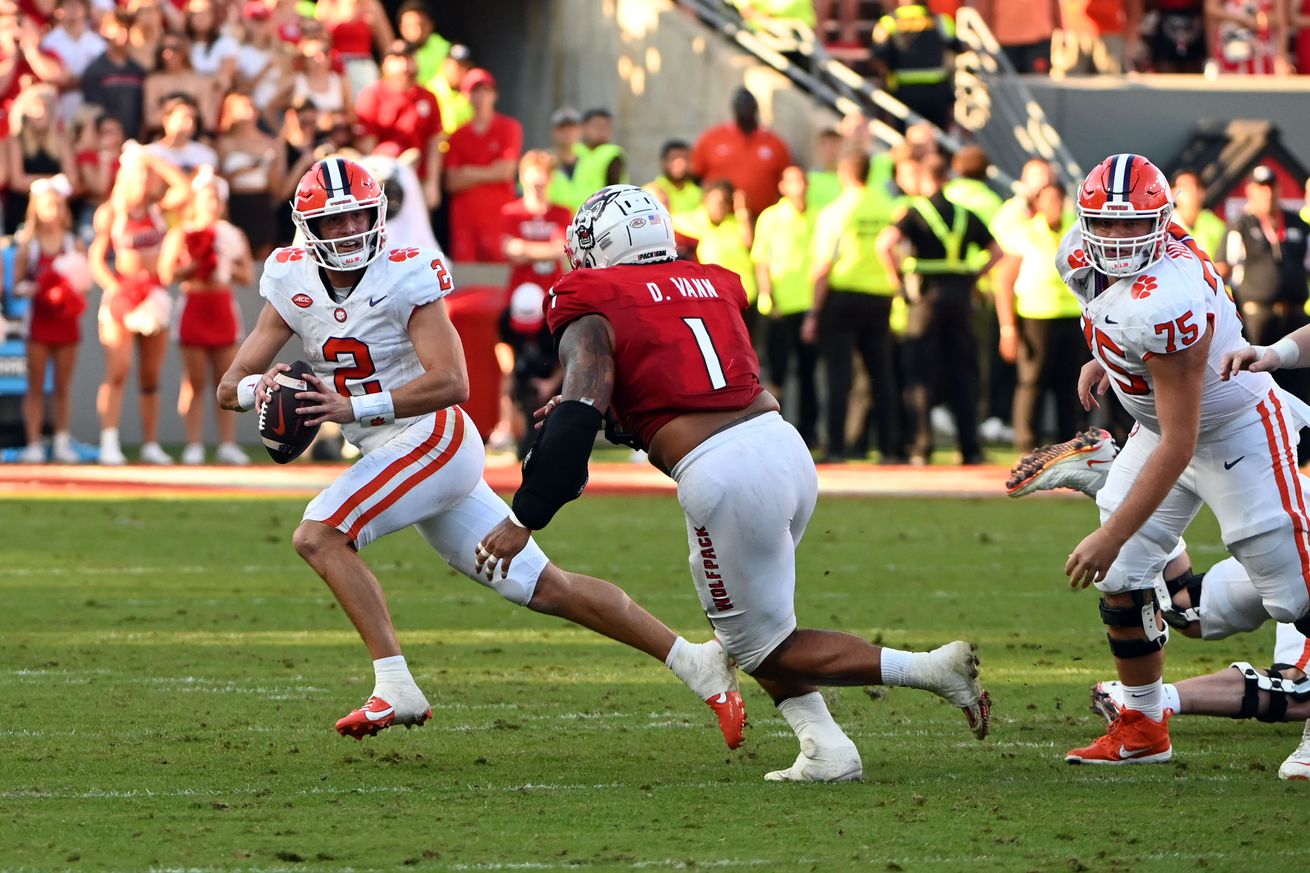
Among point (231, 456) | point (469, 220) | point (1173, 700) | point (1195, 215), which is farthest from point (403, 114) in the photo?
point (1173, 700)

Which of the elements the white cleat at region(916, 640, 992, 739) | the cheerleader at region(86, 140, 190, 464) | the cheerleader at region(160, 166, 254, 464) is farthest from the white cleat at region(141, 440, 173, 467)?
the white cleat at region(916, 640, 992, 739)

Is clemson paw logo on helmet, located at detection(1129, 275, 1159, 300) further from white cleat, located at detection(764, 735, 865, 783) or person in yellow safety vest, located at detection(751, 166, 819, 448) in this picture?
person in yellow safety vest, located at detection(751, 166, 819, 448)

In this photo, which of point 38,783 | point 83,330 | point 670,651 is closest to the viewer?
point 38,783

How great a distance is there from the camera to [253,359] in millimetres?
6746

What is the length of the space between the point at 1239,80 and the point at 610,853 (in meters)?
16.7

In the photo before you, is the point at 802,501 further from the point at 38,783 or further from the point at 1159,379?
the point at 38,783

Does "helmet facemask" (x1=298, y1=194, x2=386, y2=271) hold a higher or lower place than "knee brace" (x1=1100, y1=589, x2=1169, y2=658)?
higher

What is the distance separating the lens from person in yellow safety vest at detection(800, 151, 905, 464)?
14805 mm

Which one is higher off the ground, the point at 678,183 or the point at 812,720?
the point at 678,183

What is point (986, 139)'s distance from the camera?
19.3 meters

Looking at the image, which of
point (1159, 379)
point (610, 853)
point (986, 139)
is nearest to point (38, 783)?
point (610, 853)

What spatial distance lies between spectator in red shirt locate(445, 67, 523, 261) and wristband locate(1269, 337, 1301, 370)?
1131cm

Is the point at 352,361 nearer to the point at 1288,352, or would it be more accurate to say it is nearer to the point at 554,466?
the point at 554,466

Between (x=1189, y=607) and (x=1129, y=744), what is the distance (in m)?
0.67
